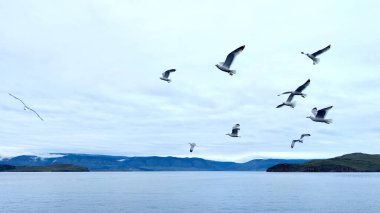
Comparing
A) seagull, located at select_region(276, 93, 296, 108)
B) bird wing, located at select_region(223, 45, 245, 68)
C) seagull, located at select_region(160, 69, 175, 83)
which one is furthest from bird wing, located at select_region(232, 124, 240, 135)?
bird wing, located at select_region(223, 45, 245, 68)

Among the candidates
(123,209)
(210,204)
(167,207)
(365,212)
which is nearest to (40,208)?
(123,209)

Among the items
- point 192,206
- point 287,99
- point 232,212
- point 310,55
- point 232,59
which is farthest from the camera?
point 192,206

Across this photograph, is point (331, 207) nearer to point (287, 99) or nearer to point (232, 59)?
point (287, 99)

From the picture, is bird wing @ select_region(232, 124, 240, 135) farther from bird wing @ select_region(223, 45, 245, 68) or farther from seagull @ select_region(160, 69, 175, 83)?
bird wing @ select_region(223, 45, 245, 68)

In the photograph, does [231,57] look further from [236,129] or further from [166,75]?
[236,129]

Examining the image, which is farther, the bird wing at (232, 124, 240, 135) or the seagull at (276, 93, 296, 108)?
the bird wing at (232, 124, 240, 135)

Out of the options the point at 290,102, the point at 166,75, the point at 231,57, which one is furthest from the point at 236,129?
the point at 231,57

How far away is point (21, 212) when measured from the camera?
91062 millimetres

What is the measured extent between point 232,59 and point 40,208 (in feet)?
236

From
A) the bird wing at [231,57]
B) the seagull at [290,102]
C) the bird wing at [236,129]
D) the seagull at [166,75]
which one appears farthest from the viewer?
the bird wing at [236,129]

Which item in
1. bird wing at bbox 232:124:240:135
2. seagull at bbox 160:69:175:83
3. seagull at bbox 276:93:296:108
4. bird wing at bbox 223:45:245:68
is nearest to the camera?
bird wing at bbox 223:45:245:68

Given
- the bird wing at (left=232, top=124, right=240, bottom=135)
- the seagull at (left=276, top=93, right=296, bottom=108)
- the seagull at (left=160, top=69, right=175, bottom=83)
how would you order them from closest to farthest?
the seagull at (left=160, top=69, right=175, bottom=83), the seagull at (left=276, top=93, right=296, bottom=108), the bird wing at (left=232, top=124, right=240, bottom=135)

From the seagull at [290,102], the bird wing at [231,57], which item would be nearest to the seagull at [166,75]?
the bird wing at [231,57]

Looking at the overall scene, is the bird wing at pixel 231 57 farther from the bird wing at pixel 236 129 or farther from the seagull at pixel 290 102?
the bird wing at pixel 236 129
